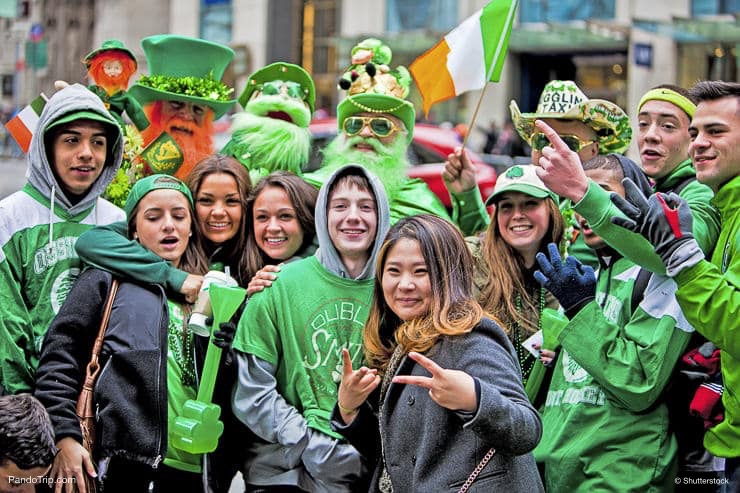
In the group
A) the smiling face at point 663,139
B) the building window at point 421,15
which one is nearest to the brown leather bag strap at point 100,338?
the smiling face at point 663,139

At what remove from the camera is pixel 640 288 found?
3.92m

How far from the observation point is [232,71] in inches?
1010

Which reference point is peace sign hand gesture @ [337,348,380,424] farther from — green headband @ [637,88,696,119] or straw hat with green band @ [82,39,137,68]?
straw hat with green band @ [82,39,137,68]

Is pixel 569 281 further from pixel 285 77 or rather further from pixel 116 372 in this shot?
pixel 285 77

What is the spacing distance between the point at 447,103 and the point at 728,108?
18.9 m

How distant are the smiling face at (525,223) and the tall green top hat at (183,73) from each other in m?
2.19

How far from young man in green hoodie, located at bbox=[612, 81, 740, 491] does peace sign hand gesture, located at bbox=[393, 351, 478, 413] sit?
80cm

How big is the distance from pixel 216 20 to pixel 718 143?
24253mm

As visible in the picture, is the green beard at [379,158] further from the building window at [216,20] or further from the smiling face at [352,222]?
the building window at [216,20]

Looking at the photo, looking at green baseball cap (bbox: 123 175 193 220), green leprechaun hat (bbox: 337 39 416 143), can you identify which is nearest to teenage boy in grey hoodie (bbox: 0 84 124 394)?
green baseball cap (bbox: 123 175 193 220)

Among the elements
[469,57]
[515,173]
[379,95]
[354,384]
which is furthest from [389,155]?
[354,384]

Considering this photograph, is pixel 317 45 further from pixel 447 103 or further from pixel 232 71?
pixel 447 103

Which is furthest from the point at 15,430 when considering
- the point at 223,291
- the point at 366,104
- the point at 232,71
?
the point at 232,71

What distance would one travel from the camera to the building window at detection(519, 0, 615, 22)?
20.3 m
